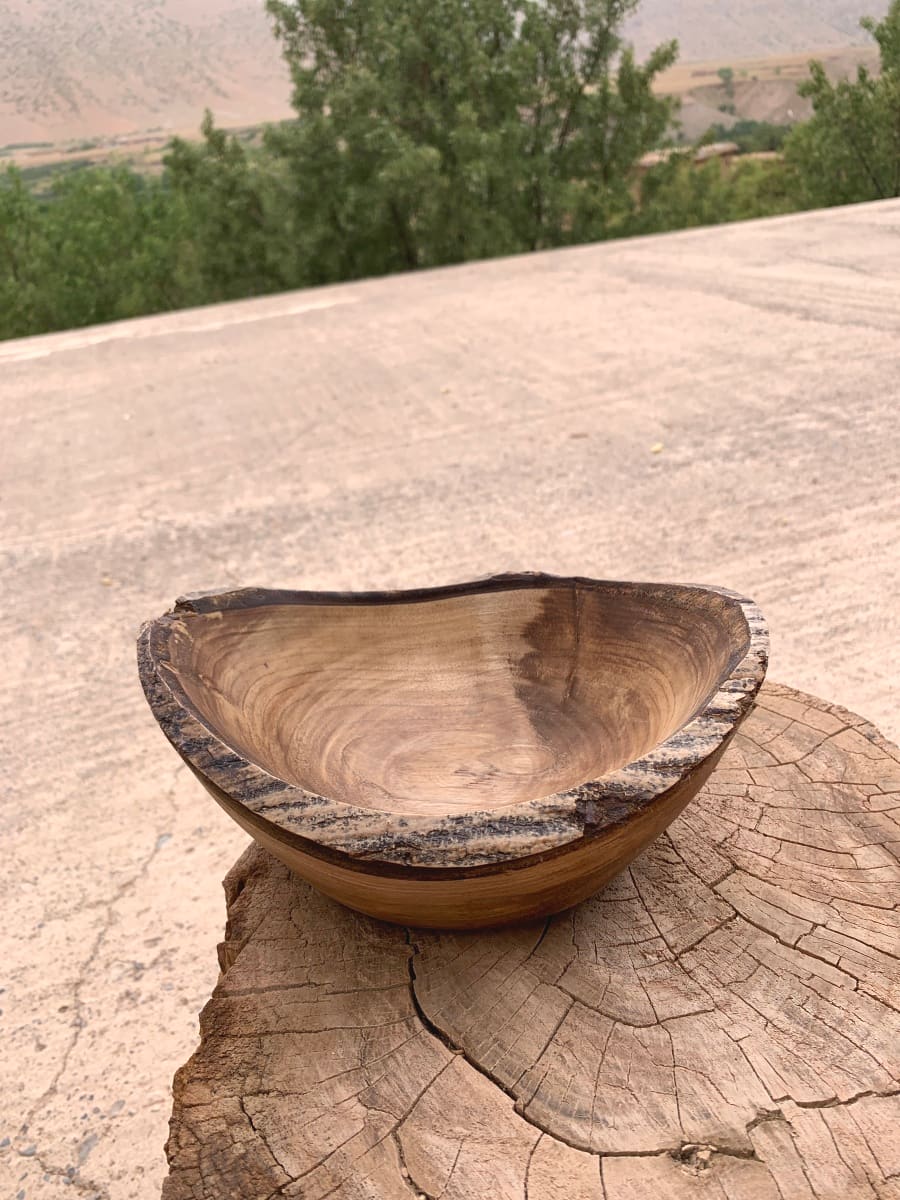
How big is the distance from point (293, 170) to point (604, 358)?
5552mm

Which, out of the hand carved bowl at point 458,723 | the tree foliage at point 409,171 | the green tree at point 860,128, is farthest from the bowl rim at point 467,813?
the green tree at point 860,128

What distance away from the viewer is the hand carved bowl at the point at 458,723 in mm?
905

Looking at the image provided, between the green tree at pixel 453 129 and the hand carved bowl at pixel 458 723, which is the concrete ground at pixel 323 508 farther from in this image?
the green tree at pixel 453 129

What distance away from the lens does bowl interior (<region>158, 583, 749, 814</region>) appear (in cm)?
117

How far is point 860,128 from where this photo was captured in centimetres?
1110

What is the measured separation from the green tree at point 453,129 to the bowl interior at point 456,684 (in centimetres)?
848

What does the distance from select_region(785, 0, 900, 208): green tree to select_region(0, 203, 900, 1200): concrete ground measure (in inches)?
190

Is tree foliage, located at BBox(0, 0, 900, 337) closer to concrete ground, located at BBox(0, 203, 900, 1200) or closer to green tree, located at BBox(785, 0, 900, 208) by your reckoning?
green tree, located at BBox(785, 0, 900, 208)

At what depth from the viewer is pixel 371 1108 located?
3.03ft

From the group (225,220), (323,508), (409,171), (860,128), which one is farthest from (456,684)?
(860,128)

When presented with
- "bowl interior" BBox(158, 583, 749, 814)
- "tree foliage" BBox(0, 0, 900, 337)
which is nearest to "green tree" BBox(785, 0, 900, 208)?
"tree foliage" BBox(0, 0, 900, 337)

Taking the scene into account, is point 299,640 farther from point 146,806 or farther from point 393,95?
point 393,95

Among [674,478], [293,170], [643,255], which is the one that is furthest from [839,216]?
[674,478]

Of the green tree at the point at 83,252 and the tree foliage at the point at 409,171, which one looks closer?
the tree foliage at the point at 409,171
